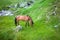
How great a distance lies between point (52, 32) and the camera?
29422 mm

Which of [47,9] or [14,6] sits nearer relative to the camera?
[47,9]

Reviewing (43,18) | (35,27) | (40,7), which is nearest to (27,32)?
(35,27)

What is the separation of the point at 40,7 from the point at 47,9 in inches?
132

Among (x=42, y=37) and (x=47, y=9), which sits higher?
(x=47, y=9)

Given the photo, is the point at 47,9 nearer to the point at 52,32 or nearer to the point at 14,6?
the point at 52,32

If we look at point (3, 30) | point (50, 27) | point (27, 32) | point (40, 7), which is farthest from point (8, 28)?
point (40, 7)

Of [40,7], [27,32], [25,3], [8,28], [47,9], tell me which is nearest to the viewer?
[27,32]

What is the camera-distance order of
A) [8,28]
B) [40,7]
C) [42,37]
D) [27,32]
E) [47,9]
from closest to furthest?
1. [42,37]
2. [27,32]
3. [8,28]
4. [47,9]
5. [40,7]

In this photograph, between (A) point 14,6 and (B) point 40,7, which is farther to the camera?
(A) point 14,6

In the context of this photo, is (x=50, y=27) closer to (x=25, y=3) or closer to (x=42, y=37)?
(x=42, y=37)

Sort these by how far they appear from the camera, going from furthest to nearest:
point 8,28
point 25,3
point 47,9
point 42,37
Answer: point 25,3, point 47,9, point 8,28, point 42,37

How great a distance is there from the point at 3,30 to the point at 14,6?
19318 mm

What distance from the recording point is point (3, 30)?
1288 inches

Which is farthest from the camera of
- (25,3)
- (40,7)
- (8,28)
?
(25,3)
